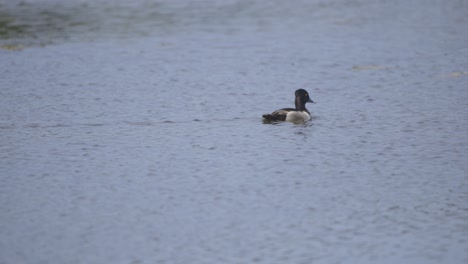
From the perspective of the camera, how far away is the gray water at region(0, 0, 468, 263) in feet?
31.9

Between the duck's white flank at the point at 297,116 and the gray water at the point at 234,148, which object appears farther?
the duck's white flank at the point at 297,116

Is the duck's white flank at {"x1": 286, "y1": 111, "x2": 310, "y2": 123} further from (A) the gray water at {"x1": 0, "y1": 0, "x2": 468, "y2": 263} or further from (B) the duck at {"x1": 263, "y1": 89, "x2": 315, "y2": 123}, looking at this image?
Answer: (A) the gray water at {"x1": 0, "y1": 0, "x2": 468, "y2": 263}

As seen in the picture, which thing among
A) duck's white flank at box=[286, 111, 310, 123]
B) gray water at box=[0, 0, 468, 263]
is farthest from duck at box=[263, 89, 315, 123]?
Result: gray water at box=[0, 0, 468, 263]

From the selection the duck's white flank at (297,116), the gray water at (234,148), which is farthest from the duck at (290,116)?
the gray water at (234,148)

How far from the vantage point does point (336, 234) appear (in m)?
9.81

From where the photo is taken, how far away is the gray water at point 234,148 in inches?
383

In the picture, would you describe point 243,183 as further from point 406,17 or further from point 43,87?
point 406,17

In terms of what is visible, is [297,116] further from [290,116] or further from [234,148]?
[234,148]

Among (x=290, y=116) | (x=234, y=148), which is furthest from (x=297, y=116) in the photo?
(x=234, y=148)

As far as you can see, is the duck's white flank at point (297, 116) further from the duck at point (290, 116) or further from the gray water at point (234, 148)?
the gray water at point (234, 148)

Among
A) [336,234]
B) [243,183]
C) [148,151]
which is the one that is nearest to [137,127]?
[148,151]

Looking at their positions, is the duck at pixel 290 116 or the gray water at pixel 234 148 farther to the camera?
the duck at pixel 290 116

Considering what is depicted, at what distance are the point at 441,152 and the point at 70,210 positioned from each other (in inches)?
247

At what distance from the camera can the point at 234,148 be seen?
14250mm
